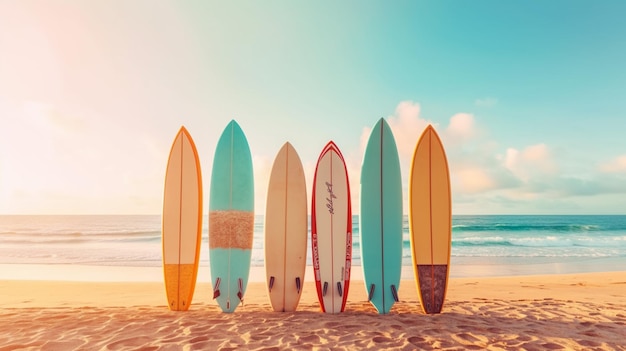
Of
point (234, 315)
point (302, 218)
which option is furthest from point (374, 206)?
point (234, 315)

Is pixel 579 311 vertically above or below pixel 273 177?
below

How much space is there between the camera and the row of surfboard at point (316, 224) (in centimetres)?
460

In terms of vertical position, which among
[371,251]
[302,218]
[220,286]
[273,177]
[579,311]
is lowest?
[579,311]

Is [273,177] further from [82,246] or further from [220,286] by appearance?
[82,246]

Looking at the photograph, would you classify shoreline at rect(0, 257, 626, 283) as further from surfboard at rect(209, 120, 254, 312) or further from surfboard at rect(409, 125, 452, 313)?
surfboard at rect(409, 125, 452, 313)

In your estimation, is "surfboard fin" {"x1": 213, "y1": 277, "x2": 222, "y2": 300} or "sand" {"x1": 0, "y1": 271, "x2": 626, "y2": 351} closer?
"sand" {"x1": 0, "y1": 271, "x2": 626, "y2": 351}

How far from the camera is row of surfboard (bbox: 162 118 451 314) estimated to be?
4602 mm

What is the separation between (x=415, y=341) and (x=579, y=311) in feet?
8.45

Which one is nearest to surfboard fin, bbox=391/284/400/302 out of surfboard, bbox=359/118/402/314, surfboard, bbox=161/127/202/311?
surfboard, bbox=359/118/402/314

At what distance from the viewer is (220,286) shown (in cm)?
464

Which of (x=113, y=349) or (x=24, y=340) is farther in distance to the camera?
(x=24, y=340)

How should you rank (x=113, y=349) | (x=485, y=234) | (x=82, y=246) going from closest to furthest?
1. (x=113, y=349)
2. (x=82, y=246)
3. (x=485, y=234)

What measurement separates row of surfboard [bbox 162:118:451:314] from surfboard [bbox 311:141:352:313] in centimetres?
1

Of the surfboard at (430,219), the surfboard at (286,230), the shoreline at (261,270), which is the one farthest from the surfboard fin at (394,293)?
the shoreline at (261,270)
